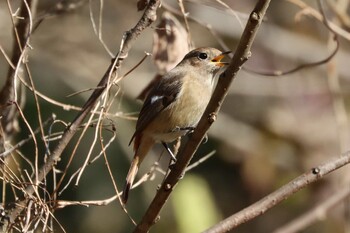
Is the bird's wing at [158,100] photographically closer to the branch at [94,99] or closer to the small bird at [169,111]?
the small bird at [169,111]

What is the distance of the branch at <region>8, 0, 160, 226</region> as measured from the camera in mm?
3090

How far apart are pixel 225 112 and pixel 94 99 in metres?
4.59

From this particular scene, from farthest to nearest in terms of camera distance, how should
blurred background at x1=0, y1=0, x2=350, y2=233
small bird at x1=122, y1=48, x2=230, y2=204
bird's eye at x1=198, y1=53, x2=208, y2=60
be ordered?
blurred background at x1=0, y1=0, x2=350, y2=233 < bird's eye at x1=198, y1=53, x2=208, y2=60 < small bird at x1=122, y1=48, x2=230, y2=204

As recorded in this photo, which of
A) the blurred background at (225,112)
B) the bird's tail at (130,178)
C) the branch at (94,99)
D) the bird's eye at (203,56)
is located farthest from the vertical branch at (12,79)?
the blurred background at (225,112)

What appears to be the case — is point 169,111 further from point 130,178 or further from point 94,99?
point 94,99

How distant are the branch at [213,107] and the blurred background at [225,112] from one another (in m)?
3.46

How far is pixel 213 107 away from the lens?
2.85 m

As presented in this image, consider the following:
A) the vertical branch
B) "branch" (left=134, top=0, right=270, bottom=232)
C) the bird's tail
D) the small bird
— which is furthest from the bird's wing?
"branch" (left=134, top=0, right=270, bottom=232)

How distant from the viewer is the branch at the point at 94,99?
122 inches

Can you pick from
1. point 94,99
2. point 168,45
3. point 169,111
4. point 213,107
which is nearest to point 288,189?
point 213,107

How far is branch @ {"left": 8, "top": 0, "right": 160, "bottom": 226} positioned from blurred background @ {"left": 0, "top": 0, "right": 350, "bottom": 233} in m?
3.34

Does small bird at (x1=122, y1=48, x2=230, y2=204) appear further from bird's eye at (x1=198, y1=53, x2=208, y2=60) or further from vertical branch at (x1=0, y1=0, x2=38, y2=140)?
vertical branch at (x1=0, y1=0, x2=38, y2=140)

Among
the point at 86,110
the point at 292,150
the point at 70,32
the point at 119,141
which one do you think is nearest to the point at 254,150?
the point at 292,150

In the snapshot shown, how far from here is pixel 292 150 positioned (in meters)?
7.42
